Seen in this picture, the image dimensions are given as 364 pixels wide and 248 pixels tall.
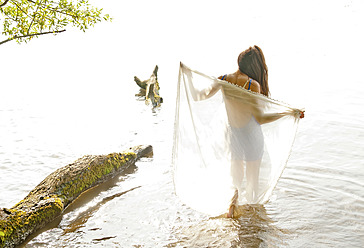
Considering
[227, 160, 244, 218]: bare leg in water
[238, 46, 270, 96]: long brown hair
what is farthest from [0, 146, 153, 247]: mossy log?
[238, 46, 270, 96]: long brown hair

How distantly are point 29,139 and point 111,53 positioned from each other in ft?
46.7

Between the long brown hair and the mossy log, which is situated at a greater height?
the long brown hair

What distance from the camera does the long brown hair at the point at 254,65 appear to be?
4.74 metres

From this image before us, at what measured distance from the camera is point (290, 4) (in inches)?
1172

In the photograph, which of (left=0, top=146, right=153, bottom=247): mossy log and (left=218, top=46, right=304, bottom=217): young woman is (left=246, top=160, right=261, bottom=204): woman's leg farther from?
(left=0, top=146, right=153, bottom=247): mossy log

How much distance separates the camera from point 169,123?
1102cm

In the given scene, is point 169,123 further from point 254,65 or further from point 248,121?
point 254,65

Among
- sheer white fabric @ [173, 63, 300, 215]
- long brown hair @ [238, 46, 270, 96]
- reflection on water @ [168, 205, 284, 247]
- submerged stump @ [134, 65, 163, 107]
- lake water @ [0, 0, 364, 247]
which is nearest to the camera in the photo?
long brown hair @ [238, 46, 270, 96]

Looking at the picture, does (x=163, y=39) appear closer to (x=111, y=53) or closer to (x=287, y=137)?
(x=111, y=53)

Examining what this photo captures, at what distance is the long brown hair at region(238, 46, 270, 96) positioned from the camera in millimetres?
4742

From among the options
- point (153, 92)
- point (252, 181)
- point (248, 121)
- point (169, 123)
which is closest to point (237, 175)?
point (252, 181)

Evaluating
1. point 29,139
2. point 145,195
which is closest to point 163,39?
point 29,139

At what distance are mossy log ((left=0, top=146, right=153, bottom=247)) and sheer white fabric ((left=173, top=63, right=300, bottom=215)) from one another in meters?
1.96

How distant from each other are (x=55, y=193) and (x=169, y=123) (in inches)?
209
